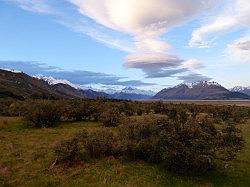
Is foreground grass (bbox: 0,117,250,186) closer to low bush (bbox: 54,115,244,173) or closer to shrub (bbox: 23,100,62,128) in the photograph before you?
low bush (bbox: 54,115,244,173)

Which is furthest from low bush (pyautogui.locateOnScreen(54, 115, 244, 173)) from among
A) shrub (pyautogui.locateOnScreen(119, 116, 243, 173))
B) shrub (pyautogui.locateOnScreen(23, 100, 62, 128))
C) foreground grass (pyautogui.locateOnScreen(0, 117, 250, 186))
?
shrub (pyautogui.locateOnScreen(23, 100, 62, 128))

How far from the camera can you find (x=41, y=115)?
202 feet

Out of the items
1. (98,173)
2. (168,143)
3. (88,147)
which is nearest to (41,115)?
(88,147)

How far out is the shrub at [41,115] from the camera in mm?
60781

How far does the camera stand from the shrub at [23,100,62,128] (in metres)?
60.8

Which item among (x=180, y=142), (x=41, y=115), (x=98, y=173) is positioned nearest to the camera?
(x=98, y=173)

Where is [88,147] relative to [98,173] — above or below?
above

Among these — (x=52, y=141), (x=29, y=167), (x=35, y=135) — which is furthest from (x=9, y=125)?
(x=29, y=167)

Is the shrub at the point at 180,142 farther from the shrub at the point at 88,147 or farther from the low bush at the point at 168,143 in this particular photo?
the shrub at the point at 88,147

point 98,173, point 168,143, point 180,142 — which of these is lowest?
point 98,173

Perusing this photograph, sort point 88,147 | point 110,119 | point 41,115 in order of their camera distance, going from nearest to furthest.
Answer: point 88,147 → point 41,115 → point 110,119

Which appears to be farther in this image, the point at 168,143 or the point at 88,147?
the point at 88,147

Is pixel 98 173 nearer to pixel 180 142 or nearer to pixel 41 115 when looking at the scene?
pixel 180 142

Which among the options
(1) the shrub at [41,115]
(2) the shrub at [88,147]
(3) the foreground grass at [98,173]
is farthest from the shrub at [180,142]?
(1) the shrub at [41,115]
